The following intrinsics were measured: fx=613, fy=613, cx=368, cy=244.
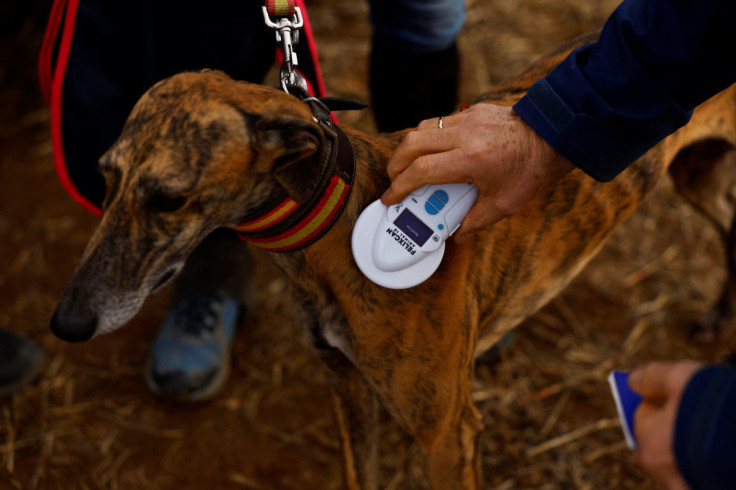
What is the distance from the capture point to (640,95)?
1.33 meters

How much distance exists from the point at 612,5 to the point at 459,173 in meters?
3.95

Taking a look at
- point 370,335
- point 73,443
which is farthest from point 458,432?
point 73,443

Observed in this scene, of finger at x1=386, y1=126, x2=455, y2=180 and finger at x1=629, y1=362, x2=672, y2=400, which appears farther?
finger at x1=386, y1=126, x2=455, y2=180

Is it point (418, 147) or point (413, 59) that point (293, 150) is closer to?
point (418, 147)

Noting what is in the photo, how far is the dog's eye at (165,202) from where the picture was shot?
1271 mm

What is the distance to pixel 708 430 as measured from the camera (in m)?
0.82

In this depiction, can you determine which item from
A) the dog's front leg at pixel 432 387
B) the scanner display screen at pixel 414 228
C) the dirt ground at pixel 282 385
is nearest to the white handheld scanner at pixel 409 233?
the scanner display screen at pixel 414 228

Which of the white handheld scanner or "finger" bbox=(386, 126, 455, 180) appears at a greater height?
"finger" bbox=(386, 126, 455, 180)

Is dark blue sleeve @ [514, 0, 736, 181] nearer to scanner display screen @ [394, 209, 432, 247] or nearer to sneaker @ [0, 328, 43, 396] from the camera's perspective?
scanner display screen @ [394, 209, 432, 247]

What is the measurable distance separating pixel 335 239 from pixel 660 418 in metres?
0.82

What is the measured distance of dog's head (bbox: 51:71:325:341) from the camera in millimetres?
1269

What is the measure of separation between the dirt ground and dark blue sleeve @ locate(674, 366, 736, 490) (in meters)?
1.61

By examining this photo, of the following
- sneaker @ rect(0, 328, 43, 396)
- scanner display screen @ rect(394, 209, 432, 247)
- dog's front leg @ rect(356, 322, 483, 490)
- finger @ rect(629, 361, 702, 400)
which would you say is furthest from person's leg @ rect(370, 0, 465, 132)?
sneaker @ rect(0, 328, 43, 396)

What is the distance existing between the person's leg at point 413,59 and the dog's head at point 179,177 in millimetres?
982
